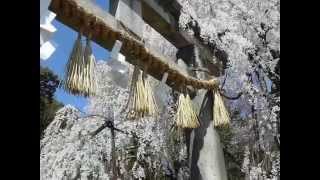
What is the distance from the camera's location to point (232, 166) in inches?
87.5

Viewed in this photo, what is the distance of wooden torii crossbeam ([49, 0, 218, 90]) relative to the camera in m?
1.22

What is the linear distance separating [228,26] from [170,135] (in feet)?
1.91

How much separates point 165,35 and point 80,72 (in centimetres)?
69

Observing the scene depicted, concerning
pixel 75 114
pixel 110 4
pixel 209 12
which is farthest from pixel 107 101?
pixel 110 4

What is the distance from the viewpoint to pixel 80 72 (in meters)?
1.17

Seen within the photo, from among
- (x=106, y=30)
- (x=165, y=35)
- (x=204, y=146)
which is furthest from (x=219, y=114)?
(x=106, y=30)

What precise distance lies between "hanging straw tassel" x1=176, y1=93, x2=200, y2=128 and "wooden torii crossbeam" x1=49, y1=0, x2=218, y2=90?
0.12m

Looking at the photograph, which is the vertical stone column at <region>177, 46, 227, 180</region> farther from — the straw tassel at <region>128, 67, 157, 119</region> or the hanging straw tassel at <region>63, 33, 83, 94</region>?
the hanging straw tassel at <region>63, 33, 83, 94</region>

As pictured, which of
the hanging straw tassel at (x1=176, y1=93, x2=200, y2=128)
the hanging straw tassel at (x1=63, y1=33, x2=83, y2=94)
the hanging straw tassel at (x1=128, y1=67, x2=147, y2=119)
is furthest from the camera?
the hanging straw tassel at (x1=176, y1=93, x2=200, y2=128)

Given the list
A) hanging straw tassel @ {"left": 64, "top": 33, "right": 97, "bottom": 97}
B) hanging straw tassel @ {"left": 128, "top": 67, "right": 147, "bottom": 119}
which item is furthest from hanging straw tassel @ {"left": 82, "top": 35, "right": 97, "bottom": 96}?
hanging straw tassel @ {"left": 128, "top": 67, "right": 147, "bottom": 119}

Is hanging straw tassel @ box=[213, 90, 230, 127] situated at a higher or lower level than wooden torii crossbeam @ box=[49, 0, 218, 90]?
lower

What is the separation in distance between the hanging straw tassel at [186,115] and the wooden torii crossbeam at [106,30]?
0.12 meters

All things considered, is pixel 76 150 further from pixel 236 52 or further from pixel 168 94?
pixel 236 52

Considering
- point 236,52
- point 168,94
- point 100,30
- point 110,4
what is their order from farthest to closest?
point 236,52 → point 168,94 → point 110,4 → point 100,30
